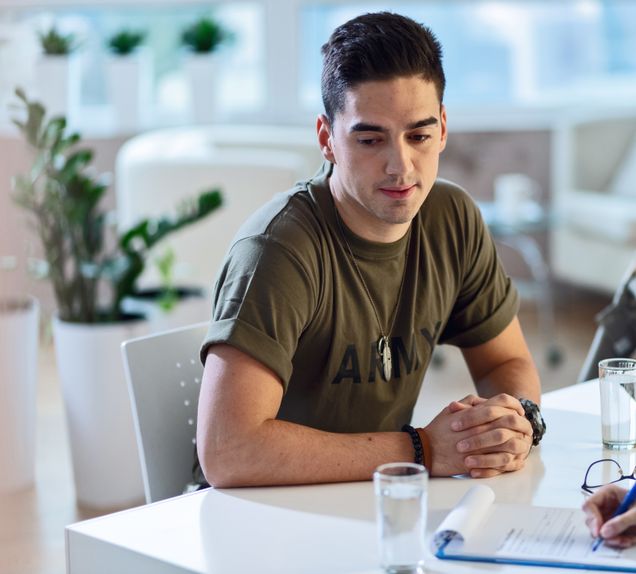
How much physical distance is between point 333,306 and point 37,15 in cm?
417

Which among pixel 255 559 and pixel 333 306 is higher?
pixel 333 306

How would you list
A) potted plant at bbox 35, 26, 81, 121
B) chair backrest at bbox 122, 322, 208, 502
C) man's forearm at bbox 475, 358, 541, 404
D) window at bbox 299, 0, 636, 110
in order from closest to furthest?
chair backrest at bbox 122, 322, 208, 502 < man's forearm at bbox 475, 358, 541, 404 < potted plant at bbox 35, 26, 81, 121 < window at bbox 299, 0, 636, 110

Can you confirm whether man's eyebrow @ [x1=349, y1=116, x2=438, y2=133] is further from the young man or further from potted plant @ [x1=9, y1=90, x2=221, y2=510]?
potted plant @ [x1=9, y1=90, x2=221, y2=510]

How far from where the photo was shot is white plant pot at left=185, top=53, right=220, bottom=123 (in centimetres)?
504

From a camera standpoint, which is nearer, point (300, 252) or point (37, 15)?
point (300, 252)

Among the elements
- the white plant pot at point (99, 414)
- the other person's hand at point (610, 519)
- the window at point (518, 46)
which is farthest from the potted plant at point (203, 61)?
the other person's hand at point (610, 519)

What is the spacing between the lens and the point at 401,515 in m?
1.11

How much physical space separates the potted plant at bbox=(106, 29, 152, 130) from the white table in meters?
3.87

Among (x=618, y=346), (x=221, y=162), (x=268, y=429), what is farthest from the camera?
(x=221, y=162)

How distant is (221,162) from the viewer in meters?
3.93

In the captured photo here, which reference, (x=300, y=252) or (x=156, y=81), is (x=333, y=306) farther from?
(x=156, y=81)

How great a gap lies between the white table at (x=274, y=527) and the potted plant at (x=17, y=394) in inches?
70.4

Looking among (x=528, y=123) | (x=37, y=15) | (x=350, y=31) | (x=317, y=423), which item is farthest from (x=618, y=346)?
(x=37, y=15)

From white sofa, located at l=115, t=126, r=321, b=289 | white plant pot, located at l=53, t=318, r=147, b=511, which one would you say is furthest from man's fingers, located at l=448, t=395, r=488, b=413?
white sofa, located at l=115, t=126, r=321, b=289
